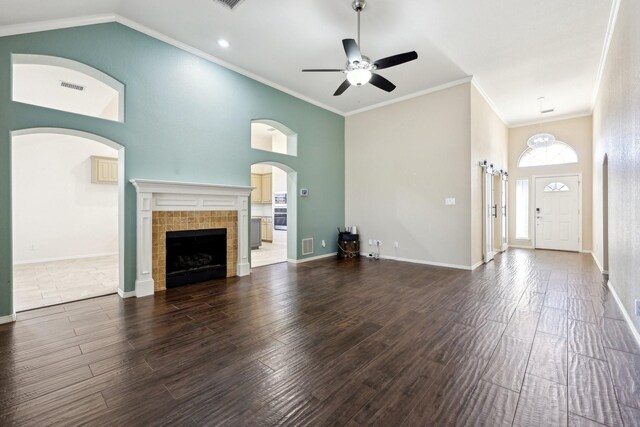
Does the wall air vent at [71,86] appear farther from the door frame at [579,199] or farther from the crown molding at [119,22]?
the door frame at [579,199]

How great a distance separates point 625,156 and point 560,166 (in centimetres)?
579

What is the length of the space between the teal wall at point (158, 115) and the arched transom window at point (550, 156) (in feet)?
22.1

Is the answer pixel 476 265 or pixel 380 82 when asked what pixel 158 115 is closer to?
pixel 380 82

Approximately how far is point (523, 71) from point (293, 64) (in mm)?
4114

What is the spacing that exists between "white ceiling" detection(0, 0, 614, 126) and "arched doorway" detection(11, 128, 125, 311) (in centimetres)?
323

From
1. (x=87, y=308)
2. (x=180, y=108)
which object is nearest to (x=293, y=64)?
(x=180, y=108)

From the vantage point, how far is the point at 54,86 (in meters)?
5.20

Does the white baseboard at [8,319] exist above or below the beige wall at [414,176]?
below

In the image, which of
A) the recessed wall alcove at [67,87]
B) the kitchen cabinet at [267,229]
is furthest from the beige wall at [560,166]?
the recessed wall alcove at [67,87]

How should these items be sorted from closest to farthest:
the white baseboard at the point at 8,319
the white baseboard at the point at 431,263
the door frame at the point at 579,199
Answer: the white baseboard at the point at 8,319
the white baseboard at the point at 431,263
the door frame at the point at 579,199

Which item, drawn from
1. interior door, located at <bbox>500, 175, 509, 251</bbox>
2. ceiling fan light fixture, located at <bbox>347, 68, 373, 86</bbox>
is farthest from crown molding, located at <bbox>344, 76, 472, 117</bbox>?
interior door, located at <bbox>500, 175, 509, 251</bbox>

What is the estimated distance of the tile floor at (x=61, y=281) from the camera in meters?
3.55

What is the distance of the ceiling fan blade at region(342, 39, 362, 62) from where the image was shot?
303 cm

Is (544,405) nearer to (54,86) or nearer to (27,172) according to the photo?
(54,86)
